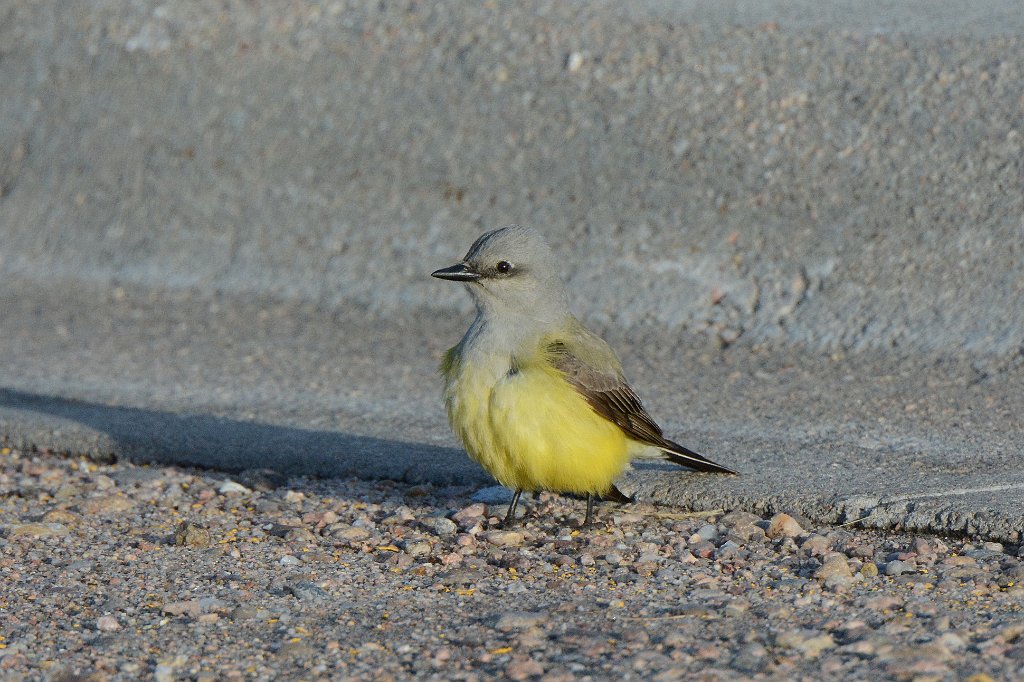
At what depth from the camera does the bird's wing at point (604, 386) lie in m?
5.59

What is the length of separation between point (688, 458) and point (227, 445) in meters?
2.27

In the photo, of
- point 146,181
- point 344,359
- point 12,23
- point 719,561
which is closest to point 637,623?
point 719,561

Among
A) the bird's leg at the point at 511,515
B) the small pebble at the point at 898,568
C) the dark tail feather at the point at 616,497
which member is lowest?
the bird's leg at the point at 511,515

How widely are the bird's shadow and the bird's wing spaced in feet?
2.83

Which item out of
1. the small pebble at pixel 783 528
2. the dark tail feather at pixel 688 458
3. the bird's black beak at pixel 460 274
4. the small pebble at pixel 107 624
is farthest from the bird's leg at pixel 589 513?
the small pebble at pixel 107 624

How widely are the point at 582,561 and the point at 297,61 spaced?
6851 millimetres

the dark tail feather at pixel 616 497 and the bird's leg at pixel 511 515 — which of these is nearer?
the bird's leg at pixel 511 515

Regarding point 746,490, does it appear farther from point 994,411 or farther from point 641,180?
point 641,180

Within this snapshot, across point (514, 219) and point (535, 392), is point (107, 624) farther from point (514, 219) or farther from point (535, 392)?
point (514, 219)

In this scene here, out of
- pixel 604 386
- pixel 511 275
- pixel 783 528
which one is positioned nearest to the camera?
pixel 783 528

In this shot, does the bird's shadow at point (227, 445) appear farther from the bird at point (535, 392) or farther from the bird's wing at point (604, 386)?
the bird's wing at point (604, 386)

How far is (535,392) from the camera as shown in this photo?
5.40 meters

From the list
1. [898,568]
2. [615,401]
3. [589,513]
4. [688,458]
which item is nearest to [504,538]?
[589,513]

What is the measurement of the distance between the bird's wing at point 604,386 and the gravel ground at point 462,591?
33 centimetres
